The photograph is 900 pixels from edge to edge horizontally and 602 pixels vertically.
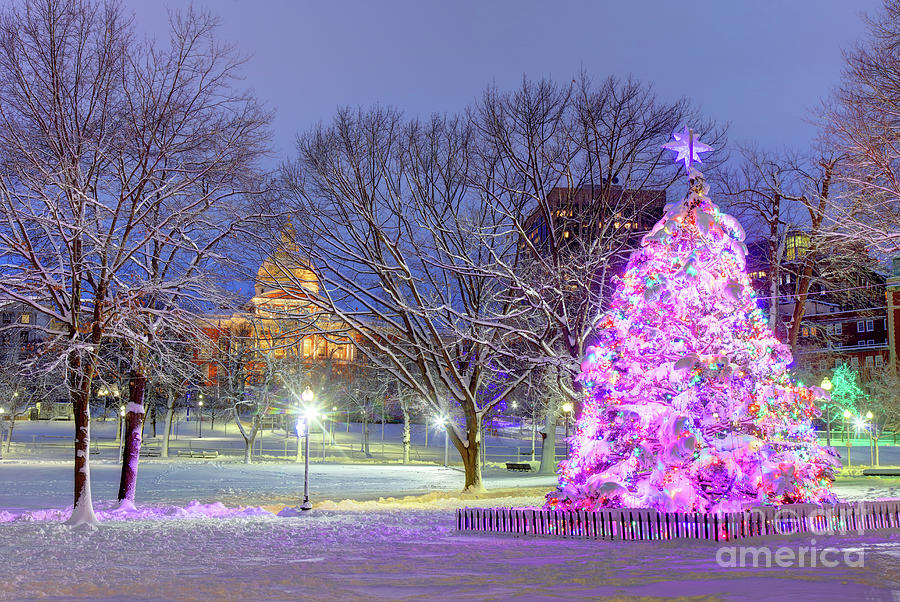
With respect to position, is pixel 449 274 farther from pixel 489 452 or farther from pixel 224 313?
pixel 489 452

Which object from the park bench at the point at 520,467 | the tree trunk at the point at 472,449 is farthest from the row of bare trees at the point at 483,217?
the park bench at the point at 520,467

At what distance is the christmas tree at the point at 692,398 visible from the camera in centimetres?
1198

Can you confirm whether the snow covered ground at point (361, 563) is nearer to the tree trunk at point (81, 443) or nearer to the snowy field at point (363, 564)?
the snowy field at point (363, 564)

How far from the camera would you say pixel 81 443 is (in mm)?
14453

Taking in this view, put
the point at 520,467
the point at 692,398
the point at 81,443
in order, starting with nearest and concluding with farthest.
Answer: the point at 692,398, the point at 81,443, the point at 520,467

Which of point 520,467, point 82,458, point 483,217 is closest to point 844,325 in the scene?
point 520,467

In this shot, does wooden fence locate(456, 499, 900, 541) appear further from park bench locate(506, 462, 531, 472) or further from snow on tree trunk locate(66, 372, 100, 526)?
park bench locate(506, 462, 531, 472)

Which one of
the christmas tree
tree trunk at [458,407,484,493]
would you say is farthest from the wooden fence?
tree trunk at [458,407,484,493]

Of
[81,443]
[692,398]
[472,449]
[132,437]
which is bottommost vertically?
[472,449]

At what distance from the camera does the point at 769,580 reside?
26.3 ft

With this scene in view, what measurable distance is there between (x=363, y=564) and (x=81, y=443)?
26.4ft

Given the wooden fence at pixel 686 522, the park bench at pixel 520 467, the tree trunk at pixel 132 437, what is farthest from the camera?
the park bench at pixel 520 467

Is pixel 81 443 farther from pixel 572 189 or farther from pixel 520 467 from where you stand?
pixel 520 467

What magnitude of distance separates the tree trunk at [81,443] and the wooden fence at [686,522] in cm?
735
